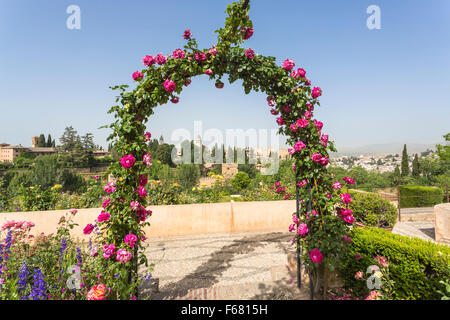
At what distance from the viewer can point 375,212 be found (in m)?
5.34

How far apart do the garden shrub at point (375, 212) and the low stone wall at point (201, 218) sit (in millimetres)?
1621

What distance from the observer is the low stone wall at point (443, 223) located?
4539 mm

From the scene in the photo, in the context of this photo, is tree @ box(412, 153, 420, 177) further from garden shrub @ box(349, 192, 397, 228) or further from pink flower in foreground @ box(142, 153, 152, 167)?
pink flower in foreground @ box(142, 153, 152, 167)

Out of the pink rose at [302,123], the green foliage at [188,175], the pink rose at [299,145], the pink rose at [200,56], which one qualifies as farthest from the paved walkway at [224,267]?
the green foliage at [188,175]

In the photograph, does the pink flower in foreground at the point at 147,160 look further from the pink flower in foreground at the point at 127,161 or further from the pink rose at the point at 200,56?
the pink rose at the point at 200,56

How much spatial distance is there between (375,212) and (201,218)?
4299 mm

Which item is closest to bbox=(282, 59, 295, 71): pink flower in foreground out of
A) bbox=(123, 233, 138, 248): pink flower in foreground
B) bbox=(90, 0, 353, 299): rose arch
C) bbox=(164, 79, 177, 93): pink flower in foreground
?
bbox=(90, 0, 353, 299): rose arch

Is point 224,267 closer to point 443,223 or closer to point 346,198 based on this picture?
point 346,198

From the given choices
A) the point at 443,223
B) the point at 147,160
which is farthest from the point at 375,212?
the point at 147,160

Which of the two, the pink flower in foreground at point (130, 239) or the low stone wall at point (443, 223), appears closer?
the pink flower in foreground at point (130, 239)
